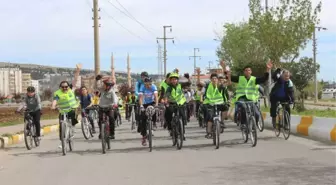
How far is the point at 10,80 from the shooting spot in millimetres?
168750

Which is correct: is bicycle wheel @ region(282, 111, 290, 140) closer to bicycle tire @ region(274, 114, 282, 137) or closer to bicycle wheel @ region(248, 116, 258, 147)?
bicycle tire @ region(274, 114, 282, 137)

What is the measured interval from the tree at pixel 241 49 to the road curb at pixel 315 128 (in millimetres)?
24723

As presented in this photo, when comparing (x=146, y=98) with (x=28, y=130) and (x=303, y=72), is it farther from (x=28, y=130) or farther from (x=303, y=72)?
(x=303, y=72)

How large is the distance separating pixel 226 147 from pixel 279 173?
382cm

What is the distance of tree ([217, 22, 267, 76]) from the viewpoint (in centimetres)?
4109

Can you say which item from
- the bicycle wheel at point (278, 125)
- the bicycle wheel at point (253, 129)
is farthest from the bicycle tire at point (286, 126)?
the bicycle wheel at point (253, 129)

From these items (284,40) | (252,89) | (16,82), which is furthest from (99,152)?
(16,82)

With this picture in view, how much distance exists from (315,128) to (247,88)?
2514 mm

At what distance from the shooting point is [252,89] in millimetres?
12727

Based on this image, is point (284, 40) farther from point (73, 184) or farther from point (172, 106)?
point (73, 184)

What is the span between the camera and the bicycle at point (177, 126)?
38.7ft

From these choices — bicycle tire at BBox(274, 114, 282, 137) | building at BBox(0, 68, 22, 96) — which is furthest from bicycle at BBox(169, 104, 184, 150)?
building at BBox(0, 68, 22, 96)

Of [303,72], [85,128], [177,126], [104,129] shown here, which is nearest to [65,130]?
[104,129]

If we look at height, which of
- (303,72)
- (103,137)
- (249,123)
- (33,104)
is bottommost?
(103,137)
